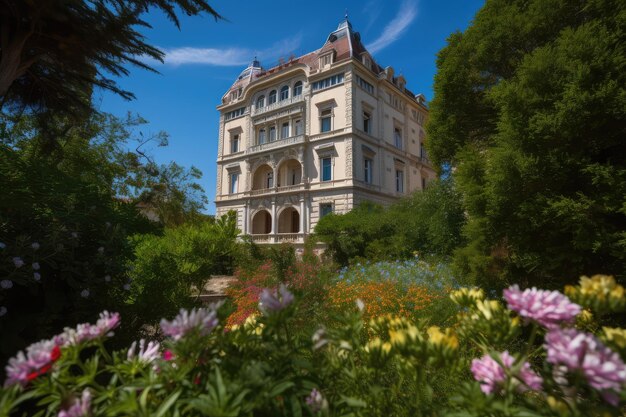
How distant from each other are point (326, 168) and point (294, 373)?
870 inches

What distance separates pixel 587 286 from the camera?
106 centimetres

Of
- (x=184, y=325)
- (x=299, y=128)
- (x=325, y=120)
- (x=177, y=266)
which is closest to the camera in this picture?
(x=184, y=325)

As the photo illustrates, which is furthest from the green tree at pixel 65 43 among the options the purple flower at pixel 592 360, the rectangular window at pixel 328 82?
the rectangular window at pixel 328 82

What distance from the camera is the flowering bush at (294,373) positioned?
85 centimetres

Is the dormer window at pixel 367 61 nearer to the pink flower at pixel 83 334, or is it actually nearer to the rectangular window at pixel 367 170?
the rectangular window at pixel 367 170

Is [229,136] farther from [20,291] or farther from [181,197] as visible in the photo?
[20,291]

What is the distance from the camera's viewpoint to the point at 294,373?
3.69ft

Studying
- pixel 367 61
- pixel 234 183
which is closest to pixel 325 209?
pixel 234 183

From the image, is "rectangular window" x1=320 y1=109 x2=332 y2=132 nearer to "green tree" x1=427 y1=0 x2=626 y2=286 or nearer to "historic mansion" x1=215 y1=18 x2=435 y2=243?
"historic mansion" x1=215 y1=18 x2=435 y2=243

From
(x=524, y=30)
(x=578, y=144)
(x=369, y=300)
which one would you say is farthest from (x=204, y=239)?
(x=524, y=30)

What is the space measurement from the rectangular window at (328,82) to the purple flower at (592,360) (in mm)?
23604

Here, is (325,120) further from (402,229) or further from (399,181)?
(402,229)

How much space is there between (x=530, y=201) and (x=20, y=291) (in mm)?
5906

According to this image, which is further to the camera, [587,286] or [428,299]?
[428,299]
